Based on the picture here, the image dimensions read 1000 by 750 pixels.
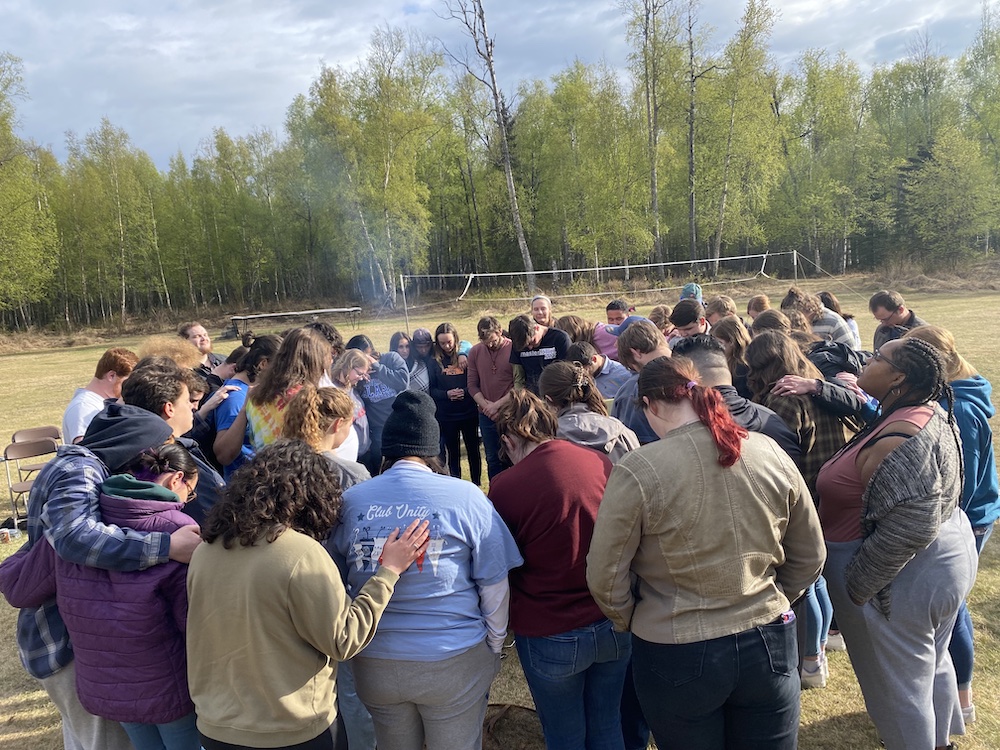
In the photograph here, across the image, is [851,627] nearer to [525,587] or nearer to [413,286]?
[525,587]

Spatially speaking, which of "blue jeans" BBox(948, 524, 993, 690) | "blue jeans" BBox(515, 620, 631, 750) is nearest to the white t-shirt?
"blue jeans" BBox(515, 620, 631, 750)

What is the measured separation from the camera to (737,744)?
1.83m

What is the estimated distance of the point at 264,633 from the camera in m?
1.59

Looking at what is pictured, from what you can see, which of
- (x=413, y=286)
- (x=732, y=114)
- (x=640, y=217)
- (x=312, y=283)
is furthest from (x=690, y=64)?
(x=312, y=283)

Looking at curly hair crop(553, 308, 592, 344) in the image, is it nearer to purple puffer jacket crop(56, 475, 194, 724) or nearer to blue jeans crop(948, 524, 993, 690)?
blue jeans crop(948, 524, 993, 690)

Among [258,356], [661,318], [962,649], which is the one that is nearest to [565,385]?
[258,356]

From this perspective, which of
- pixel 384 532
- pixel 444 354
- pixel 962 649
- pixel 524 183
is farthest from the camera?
pixel 524 183

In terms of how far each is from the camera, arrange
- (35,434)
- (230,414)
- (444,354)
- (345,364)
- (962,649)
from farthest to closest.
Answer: (35,434) → (444,354) → (345,364) → (230,414) → (962,649)

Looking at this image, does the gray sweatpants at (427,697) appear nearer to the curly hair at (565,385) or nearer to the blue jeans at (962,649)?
the curly hair at (565,385)

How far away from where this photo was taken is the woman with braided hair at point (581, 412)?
2.53 m

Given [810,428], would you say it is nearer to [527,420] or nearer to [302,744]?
[527,420]

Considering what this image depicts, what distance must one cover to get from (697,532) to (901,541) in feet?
3.05

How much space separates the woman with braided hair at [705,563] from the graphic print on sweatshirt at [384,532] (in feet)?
1.56

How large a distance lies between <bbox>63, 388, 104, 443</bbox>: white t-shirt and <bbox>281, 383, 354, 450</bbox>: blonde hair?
92.1 inches
